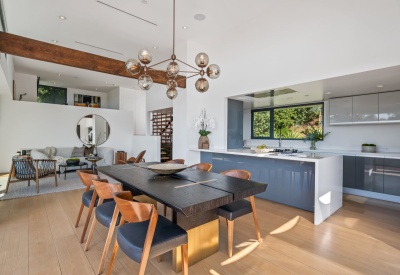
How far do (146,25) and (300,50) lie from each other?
308 cm

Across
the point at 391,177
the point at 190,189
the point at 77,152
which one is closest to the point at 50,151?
the point at 77,152

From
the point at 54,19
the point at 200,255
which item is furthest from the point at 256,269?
the point at 54,19

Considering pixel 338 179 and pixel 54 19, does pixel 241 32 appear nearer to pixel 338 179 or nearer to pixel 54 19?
pixel 338 179

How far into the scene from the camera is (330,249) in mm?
2217

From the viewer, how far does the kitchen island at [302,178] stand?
115 inches

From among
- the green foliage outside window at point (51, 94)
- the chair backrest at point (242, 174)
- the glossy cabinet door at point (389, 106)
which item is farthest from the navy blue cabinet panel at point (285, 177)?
the green foliage outside window at point (51, 94)

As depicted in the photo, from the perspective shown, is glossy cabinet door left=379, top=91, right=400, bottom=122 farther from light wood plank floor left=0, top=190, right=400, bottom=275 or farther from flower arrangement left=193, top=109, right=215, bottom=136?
flower arrangement left=193, top=109, right=215, bottom=136

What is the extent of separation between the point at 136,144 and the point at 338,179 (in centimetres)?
701

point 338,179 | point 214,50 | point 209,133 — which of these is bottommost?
point 338,179

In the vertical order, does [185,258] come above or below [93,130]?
below

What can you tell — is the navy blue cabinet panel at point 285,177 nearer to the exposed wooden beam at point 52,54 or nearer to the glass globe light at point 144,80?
the glass globe light at point 144,80

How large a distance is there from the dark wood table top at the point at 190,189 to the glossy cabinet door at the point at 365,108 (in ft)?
11.2

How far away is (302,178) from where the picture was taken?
329cm

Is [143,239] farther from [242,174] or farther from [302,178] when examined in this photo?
[302,178]
